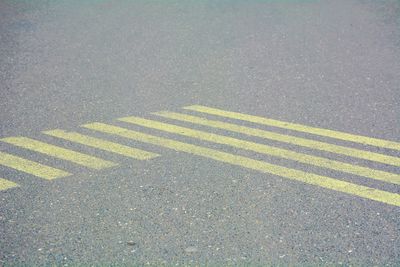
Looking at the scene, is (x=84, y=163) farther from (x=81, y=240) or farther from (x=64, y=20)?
(x=64, y=20)

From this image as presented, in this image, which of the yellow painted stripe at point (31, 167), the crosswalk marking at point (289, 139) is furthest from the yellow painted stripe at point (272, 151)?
the yellow painted stripe at point (31, 167)

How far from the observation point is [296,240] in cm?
479

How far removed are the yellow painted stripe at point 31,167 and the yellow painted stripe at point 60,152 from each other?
0.73 ft

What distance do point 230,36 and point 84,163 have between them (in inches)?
216

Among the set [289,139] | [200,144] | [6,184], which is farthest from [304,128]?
[6,184]

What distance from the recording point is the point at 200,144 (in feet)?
21.6

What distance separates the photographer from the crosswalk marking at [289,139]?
20.3 ft

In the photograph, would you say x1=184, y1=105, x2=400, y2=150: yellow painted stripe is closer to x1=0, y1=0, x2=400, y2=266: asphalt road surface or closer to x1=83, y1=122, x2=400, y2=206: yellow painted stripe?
x1=0, y1=0, x2=400, y2=266: asphalt road surface

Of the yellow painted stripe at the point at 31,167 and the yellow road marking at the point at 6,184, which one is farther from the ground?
the yellow road marking at the point at 6,184

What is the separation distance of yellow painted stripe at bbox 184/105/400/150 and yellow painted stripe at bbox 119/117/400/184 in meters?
0.55

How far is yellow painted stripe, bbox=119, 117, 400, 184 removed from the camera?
230 inches

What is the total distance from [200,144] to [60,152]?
114cm

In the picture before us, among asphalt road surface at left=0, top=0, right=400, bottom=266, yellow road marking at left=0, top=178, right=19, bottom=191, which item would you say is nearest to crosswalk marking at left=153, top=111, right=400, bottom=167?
asphalt road surface at left=0, top=0, right=400, bottom=266

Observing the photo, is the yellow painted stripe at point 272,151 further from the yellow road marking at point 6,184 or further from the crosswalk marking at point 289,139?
the yellow road marking at point 6,184
